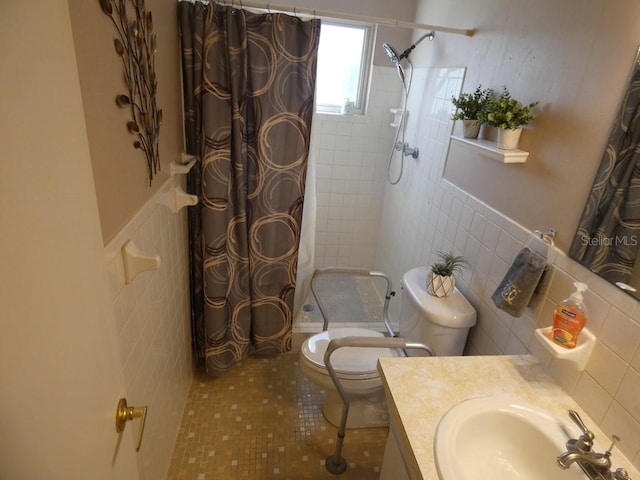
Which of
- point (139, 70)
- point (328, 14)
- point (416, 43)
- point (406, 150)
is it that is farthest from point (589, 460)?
point (416, 43)

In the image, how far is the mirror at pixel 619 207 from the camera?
0.96m

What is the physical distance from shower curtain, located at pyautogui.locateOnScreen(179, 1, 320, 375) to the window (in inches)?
40.1

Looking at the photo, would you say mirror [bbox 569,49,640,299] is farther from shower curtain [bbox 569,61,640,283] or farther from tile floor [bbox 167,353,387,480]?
tile floor [bbox 167,353,387,480]

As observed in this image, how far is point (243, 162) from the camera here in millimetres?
1887

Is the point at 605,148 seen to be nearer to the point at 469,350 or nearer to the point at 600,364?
the point at 600,364

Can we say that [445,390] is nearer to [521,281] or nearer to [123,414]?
[521,281]

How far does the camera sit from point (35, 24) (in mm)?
419

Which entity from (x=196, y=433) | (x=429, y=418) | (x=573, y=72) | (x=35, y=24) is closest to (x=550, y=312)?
(x=429, y=418)

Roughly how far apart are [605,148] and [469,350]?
3.25ft

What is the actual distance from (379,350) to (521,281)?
869 mm

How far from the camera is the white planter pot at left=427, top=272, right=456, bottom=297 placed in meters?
1.66

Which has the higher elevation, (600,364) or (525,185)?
(525,185)

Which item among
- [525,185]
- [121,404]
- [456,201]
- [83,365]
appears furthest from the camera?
[456,201]

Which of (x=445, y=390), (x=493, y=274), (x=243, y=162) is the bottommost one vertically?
(x=445, y=390)
